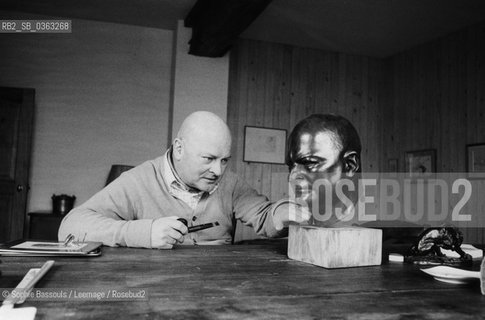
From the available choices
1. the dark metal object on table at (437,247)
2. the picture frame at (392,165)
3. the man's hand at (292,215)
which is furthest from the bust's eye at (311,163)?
the picture frame at (392,165)

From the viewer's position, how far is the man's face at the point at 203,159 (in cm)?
167

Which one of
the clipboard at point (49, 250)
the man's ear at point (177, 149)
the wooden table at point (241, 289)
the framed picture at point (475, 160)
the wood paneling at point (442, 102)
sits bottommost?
the wooden table at point (241, 289)

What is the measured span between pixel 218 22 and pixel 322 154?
2806mm

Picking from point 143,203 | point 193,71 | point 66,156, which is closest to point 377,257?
point 143,203

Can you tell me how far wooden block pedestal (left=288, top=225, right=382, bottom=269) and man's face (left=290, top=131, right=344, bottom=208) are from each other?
12 centimetres

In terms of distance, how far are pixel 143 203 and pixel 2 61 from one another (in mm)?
3697

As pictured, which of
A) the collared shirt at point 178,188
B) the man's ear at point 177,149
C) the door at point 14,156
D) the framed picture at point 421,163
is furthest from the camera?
the framed picture at point 421,163

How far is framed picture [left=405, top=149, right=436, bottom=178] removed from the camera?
198 inches

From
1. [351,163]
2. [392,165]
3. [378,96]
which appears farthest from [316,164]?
[378,96]

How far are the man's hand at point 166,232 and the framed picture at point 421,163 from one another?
14.2 feet

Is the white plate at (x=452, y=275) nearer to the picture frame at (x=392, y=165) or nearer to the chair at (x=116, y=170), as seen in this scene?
the chair at (x=116, y=170)

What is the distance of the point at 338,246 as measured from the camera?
3.74 ft

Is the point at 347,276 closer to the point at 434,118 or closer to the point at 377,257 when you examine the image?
the point at 377,257

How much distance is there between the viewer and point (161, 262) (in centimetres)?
115
